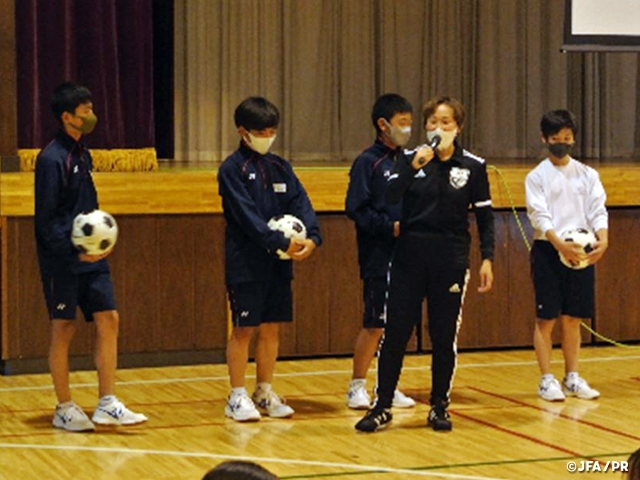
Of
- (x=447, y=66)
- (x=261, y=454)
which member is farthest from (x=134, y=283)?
(x=447, y=66)

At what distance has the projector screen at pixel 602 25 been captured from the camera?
9.25 meters

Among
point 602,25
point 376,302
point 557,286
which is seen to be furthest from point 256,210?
point 602,25

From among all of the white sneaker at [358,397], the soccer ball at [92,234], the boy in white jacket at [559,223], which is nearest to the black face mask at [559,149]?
the boy in white jacket at [559,223]

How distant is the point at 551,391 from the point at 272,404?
147cm

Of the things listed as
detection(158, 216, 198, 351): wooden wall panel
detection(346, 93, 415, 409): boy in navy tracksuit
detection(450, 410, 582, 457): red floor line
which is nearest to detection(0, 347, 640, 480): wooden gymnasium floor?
detection(450, 410, 582, 457): red floor line

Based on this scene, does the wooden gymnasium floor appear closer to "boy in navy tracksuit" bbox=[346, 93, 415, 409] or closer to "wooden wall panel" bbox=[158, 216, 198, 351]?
"wooden wall panel" bbox=[158, 216, 198, 351]

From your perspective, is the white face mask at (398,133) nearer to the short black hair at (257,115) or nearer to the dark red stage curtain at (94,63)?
the short black hair at (257,115)

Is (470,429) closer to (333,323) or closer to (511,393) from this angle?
(511,393)

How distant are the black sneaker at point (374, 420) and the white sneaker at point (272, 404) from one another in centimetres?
49

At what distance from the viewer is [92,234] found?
6.22m

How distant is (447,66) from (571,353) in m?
5.44

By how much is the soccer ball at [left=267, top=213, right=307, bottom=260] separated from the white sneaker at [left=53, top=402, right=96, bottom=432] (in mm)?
1170

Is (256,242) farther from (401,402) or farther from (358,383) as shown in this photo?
(401,402)

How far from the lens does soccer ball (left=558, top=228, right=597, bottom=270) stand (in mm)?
6980
